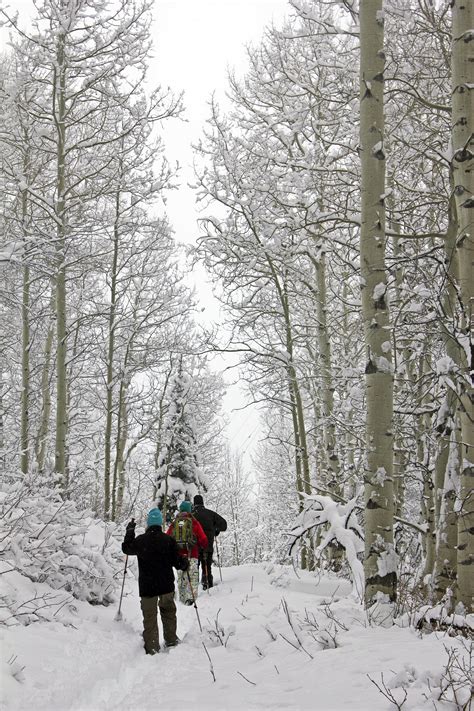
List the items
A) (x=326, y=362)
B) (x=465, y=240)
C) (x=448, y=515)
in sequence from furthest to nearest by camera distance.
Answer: (x=326, y=362) → (x=448, y=515) → (x=465, y=240)

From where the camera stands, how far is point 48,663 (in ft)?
16.4

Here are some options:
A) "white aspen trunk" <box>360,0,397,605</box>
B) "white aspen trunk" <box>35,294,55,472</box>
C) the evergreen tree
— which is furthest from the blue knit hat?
the evergreen tree

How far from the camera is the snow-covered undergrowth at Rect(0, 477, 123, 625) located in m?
6.15

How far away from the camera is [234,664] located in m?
4.96

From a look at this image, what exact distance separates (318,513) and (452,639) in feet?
11.0

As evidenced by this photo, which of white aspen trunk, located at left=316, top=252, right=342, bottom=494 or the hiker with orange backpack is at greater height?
white aspen trunk, located at left=316, top=252, right=342, bottom=494

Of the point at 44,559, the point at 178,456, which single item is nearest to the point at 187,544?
the point at 44,559

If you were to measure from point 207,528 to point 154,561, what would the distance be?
3.65 metres

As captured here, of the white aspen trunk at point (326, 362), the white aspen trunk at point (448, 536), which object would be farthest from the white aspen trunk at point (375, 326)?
the white aspen trunk at point (326, 362)

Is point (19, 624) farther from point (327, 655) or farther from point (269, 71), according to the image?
point (269, 71)

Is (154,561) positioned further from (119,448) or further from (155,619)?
(119,448)

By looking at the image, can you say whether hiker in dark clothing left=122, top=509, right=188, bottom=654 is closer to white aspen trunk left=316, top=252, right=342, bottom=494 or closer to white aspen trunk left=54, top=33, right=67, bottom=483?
white aspen trunk left=54, top=33, right=67, bottom=483

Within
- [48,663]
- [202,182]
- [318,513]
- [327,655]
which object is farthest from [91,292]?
[327,655]

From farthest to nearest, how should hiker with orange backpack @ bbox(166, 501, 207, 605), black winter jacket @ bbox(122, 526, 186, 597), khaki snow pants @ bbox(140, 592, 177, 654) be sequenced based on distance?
1. hiker with orange backpack @ bbox(166, 501, 207, 605)
2. black winter jacket @ bbox(122, 526, 186, 597)
3. khaki snow pants @ bbox(140, 592, 177, 654)
